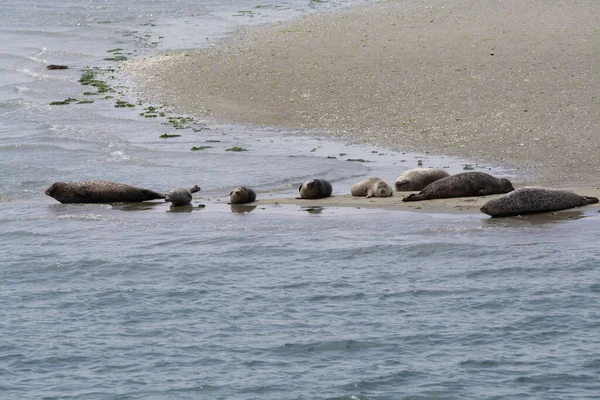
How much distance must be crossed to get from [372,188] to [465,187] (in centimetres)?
118

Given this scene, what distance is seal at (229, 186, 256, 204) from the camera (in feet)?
43.4

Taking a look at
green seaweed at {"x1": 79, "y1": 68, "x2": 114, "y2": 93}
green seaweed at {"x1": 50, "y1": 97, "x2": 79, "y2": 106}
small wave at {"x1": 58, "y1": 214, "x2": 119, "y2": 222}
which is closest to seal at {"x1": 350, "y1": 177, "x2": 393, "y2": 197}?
small wave at {"x1": 58, "y1": 214, "x2": 119, "y2": 222}

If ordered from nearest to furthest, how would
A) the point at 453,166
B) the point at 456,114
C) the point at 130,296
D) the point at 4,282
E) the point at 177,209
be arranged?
the point at 130,296 → the point at 4,282 → the point at 177,209 → the point at 453,166 → the point at 456,114

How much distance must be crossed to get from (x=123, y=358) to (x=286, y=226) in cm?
423

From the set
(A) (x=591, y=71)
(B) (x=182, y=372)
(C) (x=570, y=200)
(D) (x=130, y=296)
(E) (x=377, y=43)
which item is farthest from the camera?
(E) (x=377, y=43)

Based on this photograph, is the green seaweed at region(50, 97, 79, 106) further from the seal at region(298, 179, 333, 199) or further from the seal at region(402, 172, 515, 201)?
the seal at region(402, 172, 515, 201)

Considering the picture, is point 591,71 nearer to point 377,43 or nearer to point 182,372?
point 377,43

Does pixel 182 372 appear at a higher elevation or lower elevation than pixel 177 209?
lower

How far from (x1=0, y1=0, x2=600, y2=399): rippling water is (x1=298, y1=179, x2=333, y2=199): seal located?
457 mm

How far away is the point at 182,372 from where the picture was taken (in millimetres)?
7930

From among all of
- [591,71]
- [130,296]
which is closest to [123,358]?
[130,296]

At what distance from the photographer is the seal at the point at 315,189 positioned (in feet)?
43.4

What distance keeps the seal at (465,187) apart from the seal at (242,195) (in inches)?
77.3

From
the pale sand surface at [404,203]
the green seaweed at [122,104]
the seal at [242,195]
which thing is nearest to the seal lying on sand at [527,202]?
the pale sand surface at [404,203]
